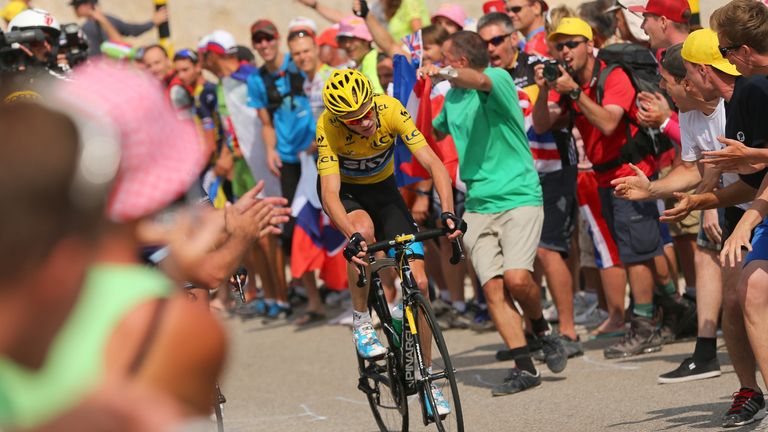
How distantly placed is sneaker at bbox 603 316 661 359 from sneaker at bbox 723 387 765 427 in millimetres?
2456

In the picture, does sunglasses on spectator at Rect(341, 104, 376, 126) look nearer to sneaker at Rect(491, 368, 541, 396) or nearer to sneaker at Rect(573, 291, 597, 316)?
sneaker at Rect(491, 368, 541, 396)

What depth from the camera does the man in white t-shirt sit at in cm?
749

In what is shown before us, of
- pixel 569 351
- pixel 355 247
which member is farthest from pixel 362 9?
pixel 355 247

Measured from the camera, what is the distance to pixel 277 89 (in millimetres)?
13070

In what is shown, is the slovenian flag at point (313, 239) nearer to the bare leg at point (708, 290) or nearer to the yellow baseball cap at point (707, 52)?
the bare leg at point (708, 290)

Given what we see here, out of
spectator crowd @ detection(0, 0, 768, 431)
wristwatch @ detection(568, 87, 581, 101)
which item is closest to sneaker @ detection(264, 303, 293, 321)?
spectator crowd @ detection(0, 0, 768, 431)

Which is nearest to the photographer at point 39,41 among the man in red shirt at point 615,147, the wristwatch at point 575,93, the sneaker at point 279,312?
the man in red shirt at point 615,147

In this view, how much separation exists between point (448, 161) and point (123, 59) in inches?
250

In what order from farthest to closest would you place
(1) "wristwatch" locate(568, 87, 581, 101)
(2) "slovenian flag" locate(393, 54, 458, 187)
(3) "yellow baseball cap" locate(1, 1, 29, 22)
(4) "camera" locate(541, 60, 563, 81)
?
(3) "yellow baseball cap" locate(1, 1, 29, 22), (2) "slovenian flag" locate(393, 54, 458, 187), (1) "wristwatch" locate(568, 87, 581, 101), (4) "camera" locate(541, 60, 563, 81)

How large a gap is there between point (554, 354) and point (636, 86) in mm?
2134

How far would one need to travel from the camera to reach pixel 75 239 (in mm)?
2523

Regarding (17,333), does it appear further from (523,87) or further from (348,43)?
(348,43)

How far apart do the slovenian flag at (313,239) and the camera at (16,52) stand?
422cm

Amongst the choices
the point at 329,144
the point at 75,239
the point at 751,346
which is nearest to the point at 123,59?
the point at 329,144
